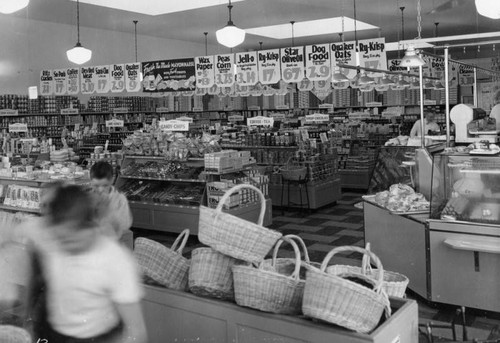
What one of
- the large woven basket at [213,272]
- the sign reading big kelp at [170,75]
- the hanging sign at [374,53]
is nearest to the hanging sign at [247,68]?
the sign reading big kelp at [170,75]

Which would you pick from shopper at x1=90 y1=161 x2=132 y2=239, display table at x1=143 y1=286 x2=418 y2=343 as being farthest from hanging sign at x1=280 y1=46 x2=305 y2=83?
display table at x1=143 y1=286 x2=418 y2=343

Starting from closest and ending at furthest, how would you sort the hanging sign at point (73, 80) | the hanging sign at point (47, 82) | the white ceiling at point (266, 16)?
the white ceiling at point (266, 16) < the hanging sign at point (73, 80) < the hanging sign at point (47, 82)

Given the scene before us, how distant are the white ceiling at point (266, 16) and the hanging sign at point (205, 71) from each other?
4.28 ft

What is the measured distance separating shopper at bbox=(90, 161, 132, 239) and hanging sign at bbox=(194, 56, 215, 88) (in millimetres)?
7398

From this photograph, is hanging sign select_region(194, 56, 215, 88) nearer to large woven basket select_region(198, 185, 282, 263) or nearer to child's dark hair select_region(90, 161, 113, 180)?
child's dark hair select_region(90, 161, 113, 180)

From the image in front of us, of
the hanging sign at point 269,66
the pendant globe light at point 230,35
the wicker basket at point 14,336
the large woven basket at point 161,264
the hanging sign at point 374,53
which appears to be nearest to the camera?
the wicker basket at point 14,336

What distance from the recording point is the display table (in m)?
2.70

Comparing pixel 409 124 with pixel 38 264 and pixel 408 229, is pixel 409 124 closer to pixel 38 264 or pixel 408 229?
pixel 408 229

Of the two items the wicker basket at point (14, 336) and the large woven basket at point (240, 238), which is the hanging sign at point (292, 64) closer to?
the large woven basket at point (240, 238)

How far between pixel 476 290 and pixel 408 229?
35.2 inches

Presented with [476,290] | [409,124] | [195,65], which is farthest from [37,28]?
[476,290]

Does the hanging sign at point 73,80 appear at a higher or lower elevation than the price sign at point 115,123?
higher

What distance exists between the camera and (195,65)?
482 inches

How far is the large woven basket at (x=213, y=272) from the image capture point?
3.03 m
